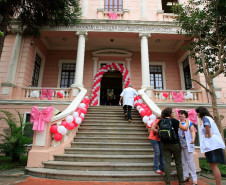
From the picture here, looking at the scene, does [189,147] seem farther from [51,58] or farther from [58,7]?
[51,58]

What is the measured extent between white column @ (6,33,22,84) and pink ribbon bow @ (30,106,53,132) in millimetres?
5823

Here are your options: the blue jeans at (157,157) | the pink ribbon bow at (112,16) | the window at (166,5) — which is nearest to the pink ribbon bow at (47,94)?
the pink ribbon bow at (112,16)

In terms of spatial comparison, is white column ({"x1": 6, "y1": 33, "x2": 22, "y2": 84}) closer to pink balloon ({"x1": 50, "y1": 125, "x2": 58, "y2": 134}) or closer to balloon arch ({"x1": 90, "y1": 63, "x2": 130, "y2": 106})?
balloon arch ({"x1": 90, "y1": 63, "x2": 130, "y2": 106})

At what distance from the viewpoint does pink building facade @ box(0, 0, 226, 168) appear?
9062 millimetres

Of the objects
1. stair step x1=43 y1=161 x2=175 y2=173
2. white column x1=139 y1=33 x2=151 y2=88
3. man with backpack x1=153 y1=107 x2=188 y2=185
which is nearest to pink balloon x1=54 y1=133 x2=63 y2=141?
stair step x1=43 y1=161 x2=175 y2=173

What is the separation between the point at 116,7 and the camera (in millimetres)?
11961

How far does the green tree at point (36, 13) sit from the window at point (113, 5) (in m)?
3.17

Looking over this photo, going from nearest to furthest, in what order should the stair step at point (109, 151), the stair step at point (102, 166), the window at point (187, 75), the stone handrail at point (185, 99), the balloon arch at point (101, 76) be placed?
the stair step at point (102, 166) < the stair step at point (109, 151) < the stone handrail at point (185, 99) < the balloon arch at point (101, 76) < the window at point (187, 75)

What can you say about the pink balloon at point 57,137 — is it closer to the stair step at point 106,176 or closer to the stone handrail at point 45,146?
the stone handrail at point 45,146

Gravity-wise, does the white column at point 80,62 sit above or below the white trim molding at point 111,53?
below

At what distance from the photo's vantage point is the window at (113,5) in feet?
39.0

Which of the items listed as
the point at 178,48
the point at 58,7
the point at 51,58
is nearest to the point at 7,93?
the point at 51,58

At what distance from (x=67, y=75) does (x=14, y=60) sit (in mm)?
3880

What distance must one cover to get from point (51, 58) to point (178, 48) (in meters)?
10.1
